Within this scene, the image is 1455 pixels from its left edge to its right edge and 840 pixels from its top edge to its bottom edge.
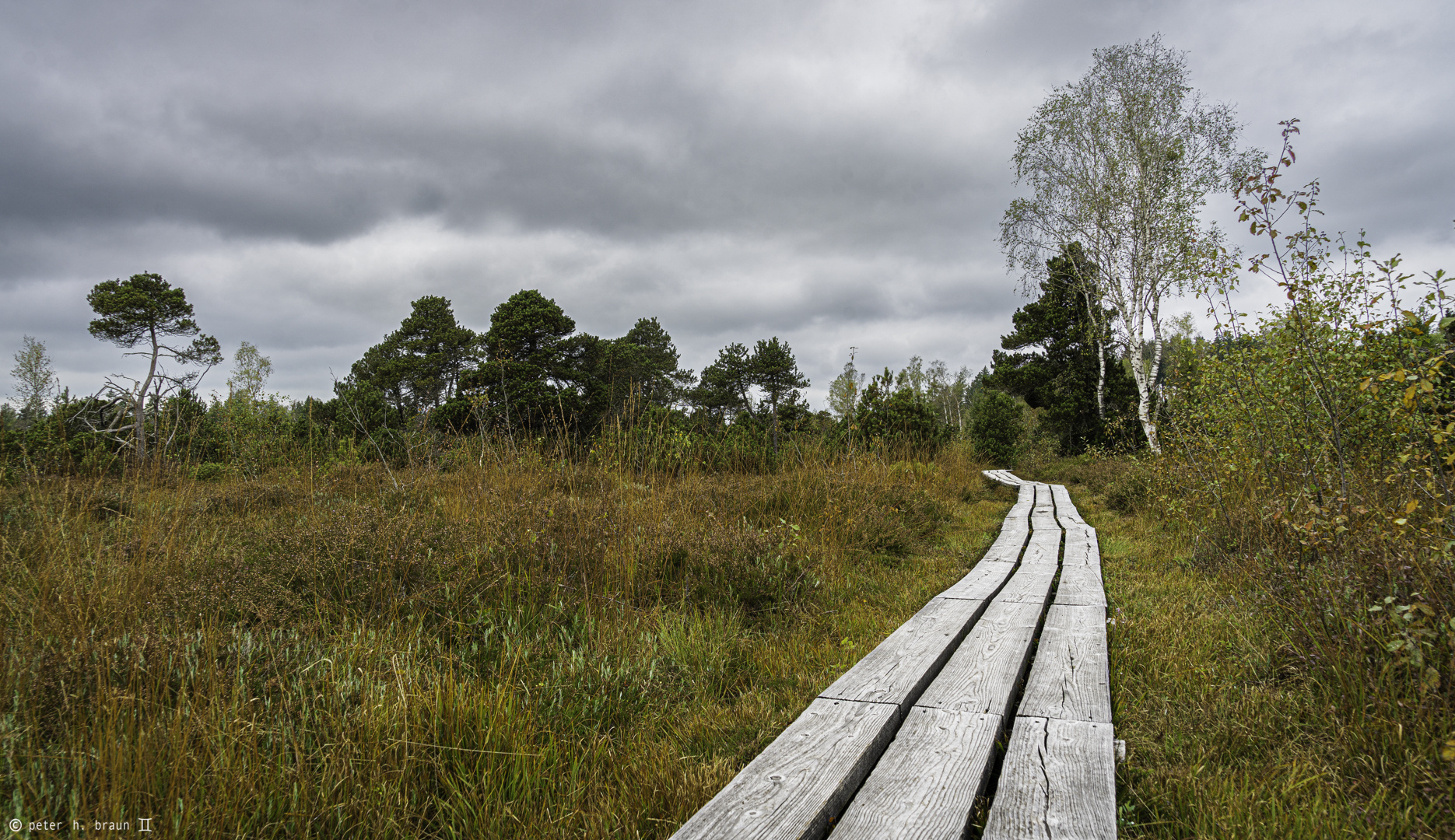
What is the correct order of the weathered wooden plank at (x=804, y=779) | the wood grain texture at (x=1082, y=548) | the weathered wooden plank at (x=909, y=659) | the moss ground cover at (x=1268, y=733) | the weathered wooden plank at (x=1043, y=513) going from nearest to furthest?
1. the weathered wooden plank at (x=804, y=779)
2. the moss ground cover at (x=1268, y=733)
3. the weathered wooden plank at (x=909, y=659)
4. the wood grain texture at (x=1082, y=548)
5. the weathered wooden plank at (x=1043, y=513)

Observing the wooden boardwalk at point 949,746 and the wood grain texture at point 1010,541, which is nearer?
the wooden boardwalk at point 949,746

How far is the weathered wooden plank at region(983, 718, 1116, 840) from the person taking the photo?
1407 millimetres

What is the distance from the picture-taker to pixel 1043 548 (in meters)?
5.09

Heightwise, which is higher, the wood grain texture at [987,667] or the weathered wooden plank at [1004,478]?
the weathered wooden plank at [1004,478]

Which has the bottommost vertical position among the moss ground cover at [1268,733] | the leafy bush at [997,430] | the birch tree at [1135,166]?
the moss ground cover at [1268,733]

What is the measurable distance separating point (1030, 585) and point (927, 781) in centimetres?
255

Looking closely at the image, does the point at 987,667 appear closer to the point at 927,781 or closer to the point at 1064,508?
the point at 927,781

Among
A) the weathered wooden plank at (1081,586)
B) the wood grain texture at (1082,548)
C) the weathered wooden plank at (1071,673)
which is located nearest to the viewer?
the weathered wooden plank at (1071,673)

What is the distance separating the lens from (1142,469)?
7.57m

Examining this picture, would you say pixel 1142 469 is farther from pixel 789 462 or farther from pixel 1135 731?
pixel 1135 731

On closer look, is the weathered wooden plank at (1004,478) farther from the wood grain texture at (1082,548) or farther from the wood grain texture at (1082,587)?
the wood grain texture at (1082,587)

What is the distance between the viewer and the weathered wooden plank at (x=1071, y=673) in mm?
2012

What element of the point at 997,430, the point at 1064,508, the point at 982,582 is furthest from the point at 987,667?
the point at 997,430

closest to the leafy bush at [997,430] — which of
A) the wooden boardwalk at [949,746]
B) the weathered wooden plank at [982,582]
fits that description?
the weathered wooden plank at [982,582]
